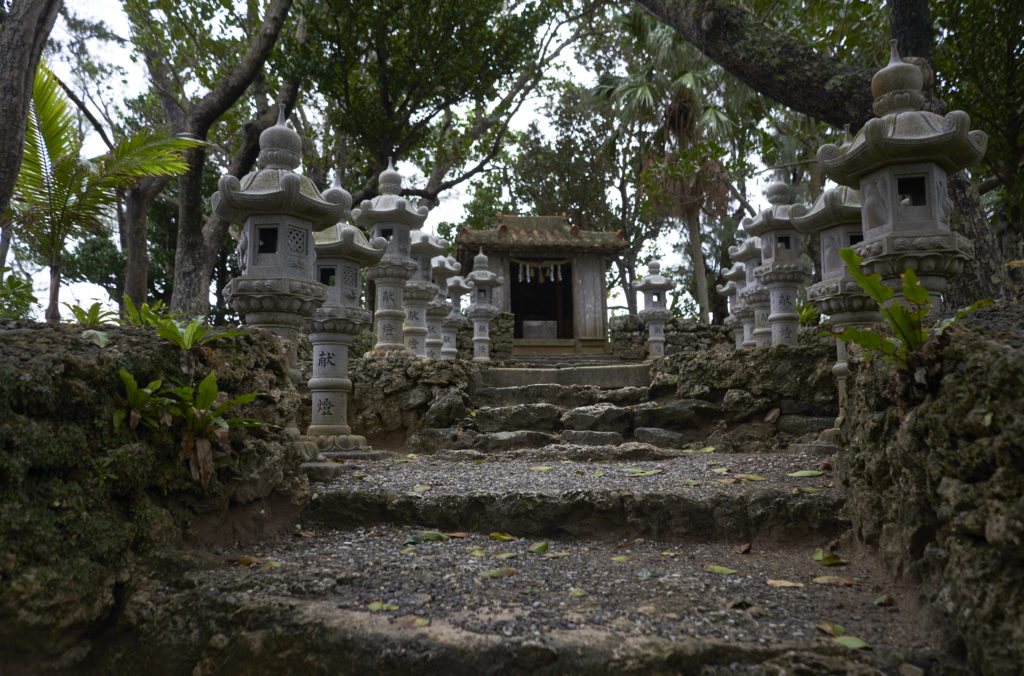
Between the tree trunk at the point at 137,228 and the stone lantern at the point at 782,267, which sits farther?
the tree trunk at the point at 137,228

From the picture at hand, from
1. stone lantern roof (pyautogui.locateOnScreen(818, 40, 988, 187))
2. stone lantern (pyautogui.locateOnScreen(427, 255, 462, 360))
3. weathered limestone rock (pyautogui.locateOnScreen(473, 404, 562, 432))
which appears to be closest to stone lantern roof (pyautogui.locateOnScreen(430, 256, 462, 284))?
stone lantern (pyautogui.locateOnScreen(427, 255, 462, 360))

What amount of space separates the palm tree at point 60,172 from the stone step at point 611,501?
382 cm

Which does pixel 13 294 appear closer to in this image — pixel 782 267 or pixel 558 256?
pixel 782 267

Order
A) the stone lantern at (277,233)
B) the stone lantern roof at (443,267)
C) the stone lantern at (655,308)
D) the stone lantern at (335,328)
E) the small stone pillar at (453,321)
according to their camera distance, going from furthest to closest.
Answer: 1. the stone lantern at (655,308)
2. the small stone pillar at (453,321)
3. the stone lantern roof at (443,267)
4. the stone lantern at (335,328)
5. the stone lantern at (277,233)

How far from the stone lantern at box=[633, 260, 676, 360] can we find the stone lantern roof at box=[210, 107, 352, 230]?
31.2ft

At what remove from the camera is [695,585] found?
119 inches

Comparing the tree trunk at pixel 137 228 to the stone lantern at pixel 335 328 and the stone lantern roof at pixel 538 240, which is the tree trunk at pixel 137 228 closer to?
the stone lantern at pixel 335 328

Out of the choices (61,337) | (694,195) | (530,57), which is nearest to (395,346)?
(61,337)

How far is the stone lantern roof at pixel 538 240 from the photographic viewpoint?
653 inches

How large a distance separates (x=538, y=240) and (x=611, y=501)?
43.6 ft

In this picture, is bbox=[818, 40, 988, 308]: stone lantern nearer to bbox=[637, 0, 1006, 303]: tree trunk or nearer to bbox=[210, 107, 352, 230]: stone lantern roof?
bbox=[637, 0, 1006, 303]: tree trunk

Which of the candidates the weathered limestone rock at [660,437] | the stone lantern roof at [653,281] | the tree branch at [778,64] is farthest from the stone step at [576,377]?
the stone lantern roof at [653,281]

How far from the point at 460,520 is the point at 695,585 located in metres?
1.61

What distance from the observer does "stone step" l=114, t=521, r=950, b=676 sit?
233cm
